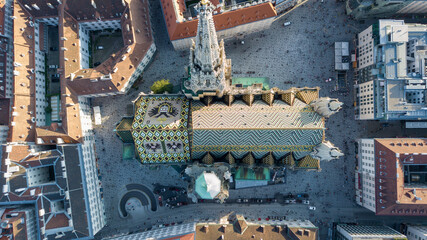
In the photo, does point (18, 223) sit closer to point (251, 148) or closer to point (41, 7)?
point (41, 7)

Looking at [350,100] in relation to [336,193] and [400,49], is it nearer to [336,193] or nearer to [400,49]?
[400,49]

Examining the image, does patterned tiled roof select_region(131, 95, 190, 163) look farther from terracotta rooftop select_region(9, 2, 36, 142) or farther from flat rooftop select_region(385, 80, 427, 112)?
flat rooftop select_region(385, 80, 427, 112)

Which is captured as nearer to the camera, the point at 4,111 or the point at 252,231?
the point at 252,231

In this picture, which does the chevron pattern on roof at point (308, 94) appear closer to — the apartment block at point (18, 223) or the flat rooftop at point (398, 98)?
the flat rooftop at point (398, 98)

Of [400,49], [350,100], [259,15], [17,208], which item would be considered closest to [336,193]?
[350,100]

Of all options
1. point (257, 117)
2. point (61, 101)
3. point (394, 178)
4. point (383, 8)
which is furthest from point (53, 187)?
point (383, 8)

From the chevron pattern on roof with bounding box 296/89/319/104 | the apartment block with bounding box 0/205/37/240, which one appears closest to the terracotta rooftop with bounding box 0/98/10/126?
the apartment block with bounding box 0/205/37/240
